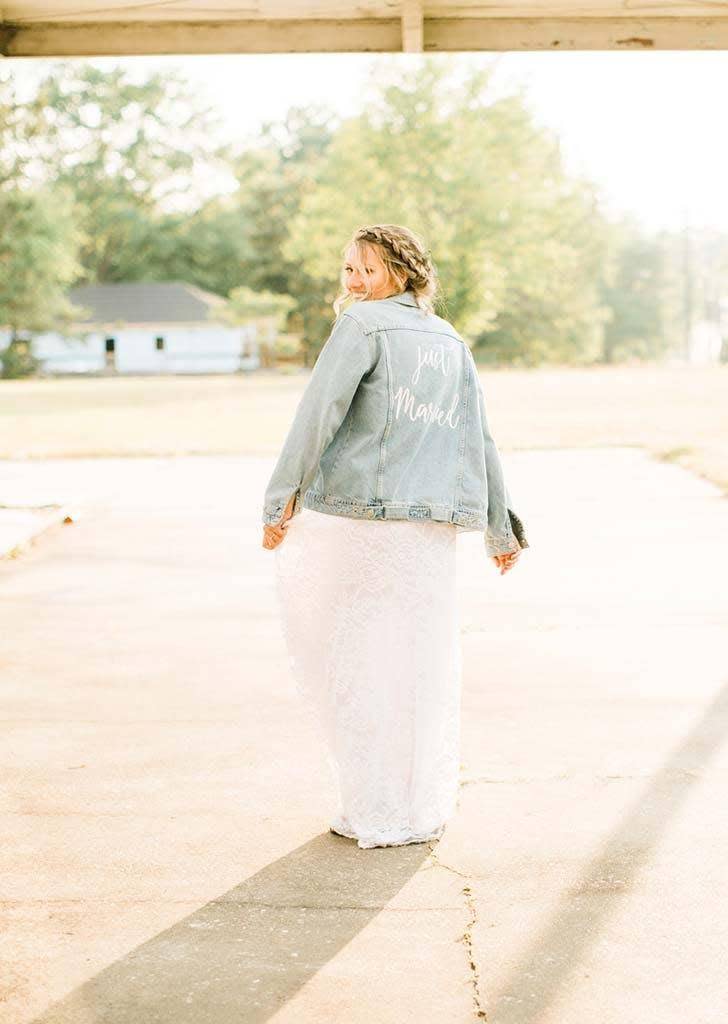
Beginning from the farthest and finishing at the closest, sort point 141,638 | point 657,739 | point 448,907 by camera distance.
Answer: point 141,638, point 657,739, point 448,907

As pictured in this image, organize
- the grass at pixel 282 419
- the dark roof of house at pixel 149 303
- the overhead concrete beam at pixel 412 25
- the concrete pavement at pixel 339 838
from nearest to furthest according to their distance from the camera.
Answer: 1. the concrete pavement at pixel 339 838
2. the overhead concrete beam at pixel 412 25
3. the grass at pixel 282 419
4. the dark roof of house at pixel 149 303

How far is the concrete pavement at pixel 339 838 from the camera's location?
3.46 meters

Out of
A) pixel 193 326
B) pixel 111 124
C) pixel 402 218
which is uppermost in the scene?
pixel 111 124

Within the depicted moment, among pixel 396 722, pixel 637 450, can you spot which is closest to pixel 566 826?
pixel 396 722

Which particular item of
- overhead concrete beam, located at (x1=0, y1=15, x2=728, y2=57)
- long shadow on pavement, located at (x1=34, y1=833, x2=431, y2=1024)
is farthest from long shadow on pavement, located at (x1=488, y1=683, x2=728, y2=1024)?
overhead concrete beam, located at (x1=0, y1=15, x2=728, y2=57)

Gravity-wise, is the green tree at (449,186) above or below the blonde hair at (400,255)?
above

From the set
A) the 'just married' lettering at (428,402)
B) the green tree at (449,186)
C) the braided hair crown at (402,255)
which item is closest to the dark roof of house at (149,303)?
the green tree at (449,186)

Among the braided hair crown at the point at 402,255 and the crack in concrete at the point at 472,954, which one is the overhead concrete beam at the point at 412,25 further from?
the crack in concrete at the point at 472,954

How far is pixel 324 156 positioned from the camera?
10375 cm

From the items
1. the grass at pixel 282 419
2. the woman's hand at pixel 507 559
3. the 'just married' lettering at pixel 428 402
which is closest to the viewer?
the 'just married' lettering at pixel 428 402

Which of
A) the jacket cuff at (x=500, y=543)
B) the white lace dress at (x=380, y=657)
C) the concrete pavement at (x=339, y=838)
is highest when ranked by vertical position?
the jacket cuff at (x=500, y=543)

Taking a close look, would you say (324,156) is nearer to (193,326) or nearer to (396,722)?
(193,326)

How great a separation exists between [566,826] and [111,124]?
97720mm

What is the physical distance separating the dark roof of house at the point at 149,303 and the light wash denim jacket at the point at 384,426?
8360cm
